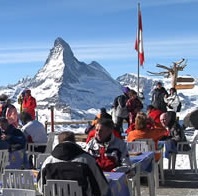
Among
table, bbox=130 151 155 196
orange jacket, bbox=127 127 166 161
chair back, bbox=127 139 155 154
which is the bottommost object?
table, bbox=130 151 155 196

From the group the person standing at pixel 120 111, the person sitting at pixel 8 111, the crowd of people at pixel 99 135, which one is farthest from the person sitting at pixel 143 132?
the person standing at pixel 120 111

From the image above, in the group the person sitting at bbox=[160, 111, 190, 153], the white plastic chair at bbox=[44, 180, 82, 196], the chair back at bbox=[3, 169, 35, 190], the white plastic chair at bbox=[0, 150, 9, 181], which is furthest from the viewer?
the person sitting at bbox=[160, 111, 190, 153]

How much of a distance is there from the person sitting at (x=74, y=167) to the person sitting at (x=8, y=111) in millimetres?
5529

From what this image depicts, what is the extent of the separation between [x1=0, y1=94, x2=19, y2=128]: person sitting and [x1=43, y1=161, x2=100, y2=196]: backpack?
554 centimetres

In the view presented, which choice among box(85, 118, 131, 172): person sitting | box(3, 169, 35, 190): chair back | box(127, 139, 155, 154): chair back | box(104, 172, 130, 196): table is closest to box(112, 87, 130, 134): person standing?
box(127, 139, 155, 154): chair back

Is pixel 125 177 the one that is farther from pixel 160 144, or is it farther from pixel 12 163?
pixel 160 144

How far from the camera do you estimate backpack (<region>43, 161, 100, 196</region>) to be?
4.02 meters

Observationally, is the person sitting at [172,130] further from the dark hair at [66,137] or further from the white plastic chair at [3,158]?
the dark hair at [66,137]

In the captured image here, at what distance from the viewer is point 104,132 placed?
5180 millimetres

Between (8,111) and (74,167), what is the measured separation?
19.8 feet

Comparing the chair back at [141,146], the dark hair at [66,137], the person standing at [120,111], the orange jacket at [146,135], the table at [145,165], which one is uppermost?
the person standing at [120,111]

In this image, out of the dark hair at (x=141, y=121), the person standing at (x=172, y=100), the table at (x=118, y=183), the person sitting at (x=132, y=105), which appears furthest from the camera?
the person standing at (x=172, y=100)

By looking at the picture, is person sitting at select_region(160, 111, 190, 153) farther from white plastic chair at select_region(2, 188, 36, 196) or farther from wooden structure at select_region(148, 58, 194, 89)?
wooden structure at select_region(148, 58, 194, 89)

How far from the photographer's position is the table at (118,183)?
4512 millimetres
